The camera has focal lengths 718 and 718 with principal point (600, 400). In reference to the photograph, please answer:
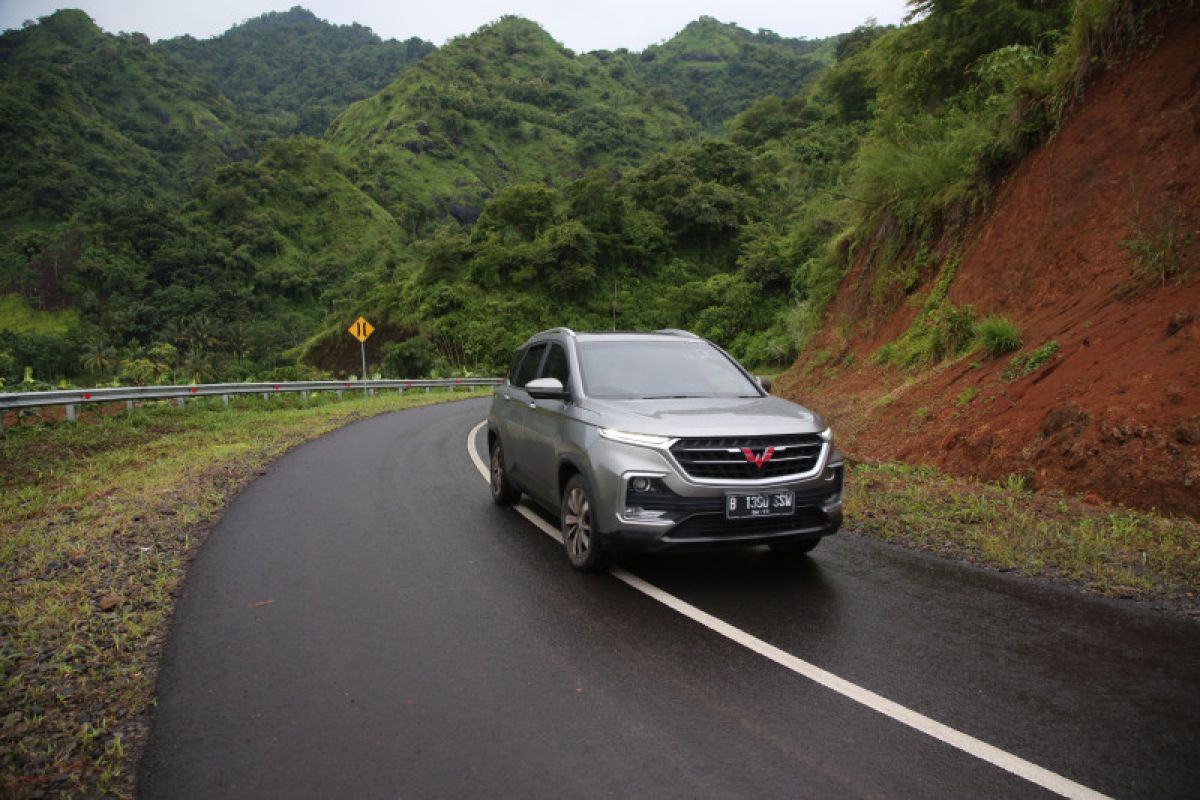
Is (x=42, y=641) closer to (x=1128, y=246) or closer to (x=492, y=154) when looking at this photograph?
(x=1128, y=246)

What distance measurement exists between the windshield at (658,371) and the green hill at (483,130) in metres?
96.8

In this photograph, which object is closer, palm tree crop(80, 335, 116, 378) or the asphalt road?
the asphalt road

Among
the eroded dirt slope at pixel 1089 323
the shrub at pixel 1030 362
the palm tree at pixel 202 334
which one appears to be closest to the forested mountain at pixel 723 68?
the palm tree at pixel 202 334

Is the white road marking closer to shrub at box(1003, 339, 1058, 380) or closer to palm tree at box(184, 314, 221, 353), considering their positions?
shrub at box(1003, 339, 1058, 380)

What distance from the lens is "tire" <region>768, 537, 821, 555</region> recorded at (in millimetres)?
5734

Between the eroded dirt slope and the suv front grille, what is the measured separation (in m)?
4.15

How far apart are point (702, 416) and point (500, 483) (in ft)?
12.1

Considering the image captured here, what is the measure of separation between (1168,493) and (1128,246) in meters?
3.87

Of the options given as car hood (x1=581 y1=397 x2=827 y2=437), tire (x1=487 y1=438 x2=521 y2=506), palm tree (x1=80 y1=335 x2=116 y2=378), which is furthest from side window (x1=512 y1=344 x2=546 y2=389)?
palm tree (x1=80 y1=335 x2=116 y2=378)

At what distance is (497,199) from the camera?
64875 millimetres

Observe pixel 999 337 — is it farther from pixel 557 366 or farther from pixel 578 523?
pixel 578 523

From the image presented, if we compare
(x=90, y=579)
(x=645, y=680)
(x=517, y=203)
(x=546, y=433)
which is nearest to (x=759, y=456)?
(x=645, y=680)

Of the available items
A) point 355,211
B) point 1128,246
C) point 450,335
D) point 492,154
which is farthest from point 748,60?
point 1128,246

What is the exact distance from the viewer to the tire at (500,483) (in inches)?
322
